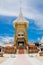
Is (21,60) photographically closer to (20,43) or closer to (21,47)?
(21,47)

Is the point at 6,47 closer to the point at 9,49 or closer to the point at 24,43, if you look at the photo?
the point at 9,49

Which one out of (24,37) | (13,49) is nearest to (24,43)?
(24,37)

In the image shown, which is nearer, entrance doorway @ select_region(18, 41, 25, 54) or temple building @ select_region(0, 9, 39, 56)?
entrance doorway @ select_region(18, 41, 25, 54)

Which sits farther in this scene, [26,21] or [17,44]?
[26,21]

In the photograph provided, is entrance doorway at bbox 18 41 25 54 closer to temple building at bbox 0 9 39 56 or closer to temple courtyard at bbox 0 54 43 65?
temple building at bbox 0 9 39 56

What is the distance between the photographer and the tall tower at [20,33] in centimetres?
4590

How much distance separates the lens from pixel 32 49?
43.5 metres

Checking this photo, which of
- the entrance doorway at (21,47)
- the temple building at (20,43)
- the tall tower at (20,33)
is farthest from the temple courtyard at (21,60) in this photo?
the tall tower at (20,33)

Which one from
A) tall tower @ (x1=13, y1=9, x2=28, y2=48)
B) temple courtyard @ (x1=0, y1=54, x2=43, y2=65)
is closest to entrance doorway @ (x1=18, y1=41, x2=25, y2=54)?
tall tower @ (x1=13, y1=9, x2=28, y2=48)

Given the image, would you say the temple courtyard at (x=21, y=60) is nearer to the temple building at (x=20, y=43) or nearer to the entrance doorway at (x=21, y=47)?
the temple building at (x=20, y=43)

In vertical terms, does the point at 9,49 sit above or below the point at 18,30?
below

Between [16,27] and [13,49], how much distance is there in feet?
28.9

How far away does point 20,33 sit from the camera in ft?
156

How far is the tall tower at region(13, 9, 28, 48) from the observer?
45897 mm
